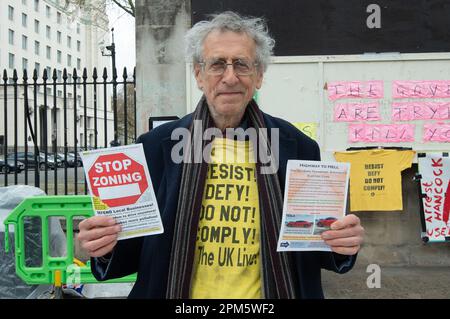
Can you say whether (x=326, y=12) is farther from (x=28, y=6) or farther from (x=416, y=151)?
(x=28, y=6)

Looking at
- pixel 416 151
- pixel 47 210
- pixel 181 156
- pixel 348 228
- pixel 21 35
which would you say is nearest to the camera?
pixel 348 228

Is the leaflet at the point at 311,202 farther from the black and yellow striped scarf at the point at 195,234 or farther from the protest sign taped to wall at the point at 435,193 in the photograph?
the protest sign taped to wall at the point at 435,193

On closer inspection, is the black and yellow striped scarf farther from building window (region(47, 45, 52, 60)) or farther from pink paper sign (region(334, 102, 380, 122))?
building window (region(47, 45, 52, 60))

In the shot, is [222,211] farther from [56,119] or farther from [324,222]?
[56,119]

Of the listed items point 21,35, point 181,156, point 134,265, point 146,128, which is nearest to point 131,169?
point 181,156

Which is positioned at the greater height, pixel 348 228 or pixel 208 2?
pixel 208 2

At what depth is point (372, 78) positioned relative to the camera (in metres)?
5.98

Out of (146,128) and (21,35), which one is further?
(21,35)

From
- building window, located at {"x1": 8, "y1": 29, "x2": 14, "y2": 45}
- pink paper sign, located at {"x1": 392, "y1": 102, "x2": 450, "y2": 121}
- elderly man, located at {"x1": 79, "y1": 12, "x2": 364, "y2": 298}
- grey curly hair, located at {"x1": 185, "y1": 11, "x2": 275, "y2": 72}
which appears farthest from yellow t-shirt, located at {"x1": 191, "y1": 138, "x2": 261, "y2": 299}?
building window, located at {"x1": 8, "y1": 29, "x2": 14, "y2": 45}

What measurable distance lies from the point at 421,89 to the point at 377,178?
1327mm

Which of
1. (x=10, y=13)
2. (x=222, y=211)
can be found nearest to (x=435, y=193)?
(x=222, y=211)

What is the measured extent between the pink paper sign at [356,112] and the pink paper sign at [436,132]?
2.19 ft
